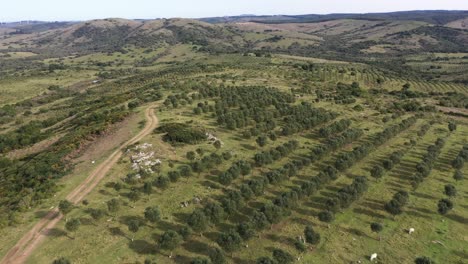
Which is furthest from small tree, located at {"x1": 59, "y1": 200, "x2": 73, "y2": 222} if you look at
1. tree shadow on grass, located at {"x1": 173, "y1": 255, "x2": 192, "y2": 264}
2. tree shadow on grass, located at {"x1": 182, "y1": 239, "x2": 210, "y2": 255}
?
tree shadow on grass, located at {"x1": 173, "y1": 255, "x2": 192, "y2": 264}

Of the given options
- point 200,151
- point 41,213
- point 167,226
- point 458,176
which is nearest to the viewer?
point 167,226

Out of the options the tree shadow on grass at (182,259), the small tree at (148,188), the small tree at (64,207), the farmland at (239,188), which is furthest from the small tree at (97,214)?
the tree shadow on grass at (182,259)

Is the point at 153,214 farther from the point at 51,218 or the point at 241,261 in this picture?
the point at 51,218

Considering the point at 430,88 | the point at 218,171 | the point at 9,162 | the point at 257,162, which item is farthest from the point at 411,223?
the point at 430,88

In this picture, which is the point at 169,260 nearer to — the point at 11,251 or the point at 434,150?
the point at 11,251

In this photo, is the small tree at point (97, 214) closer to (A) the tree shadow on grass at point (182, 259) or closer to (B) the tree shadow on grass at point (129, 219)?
(B) the tree shadow on grass at point (129, 219)

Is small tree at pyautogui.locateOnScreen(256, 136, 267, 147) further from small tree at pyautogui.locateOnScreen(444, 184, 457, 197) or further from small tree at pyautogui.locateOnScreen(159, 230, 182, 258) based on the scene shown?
small tree at pyautogui.locateOnScreen(159, 230, 182, 258)

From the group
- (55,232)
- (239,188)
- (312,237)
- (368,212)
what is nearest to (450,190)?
(368,212)
